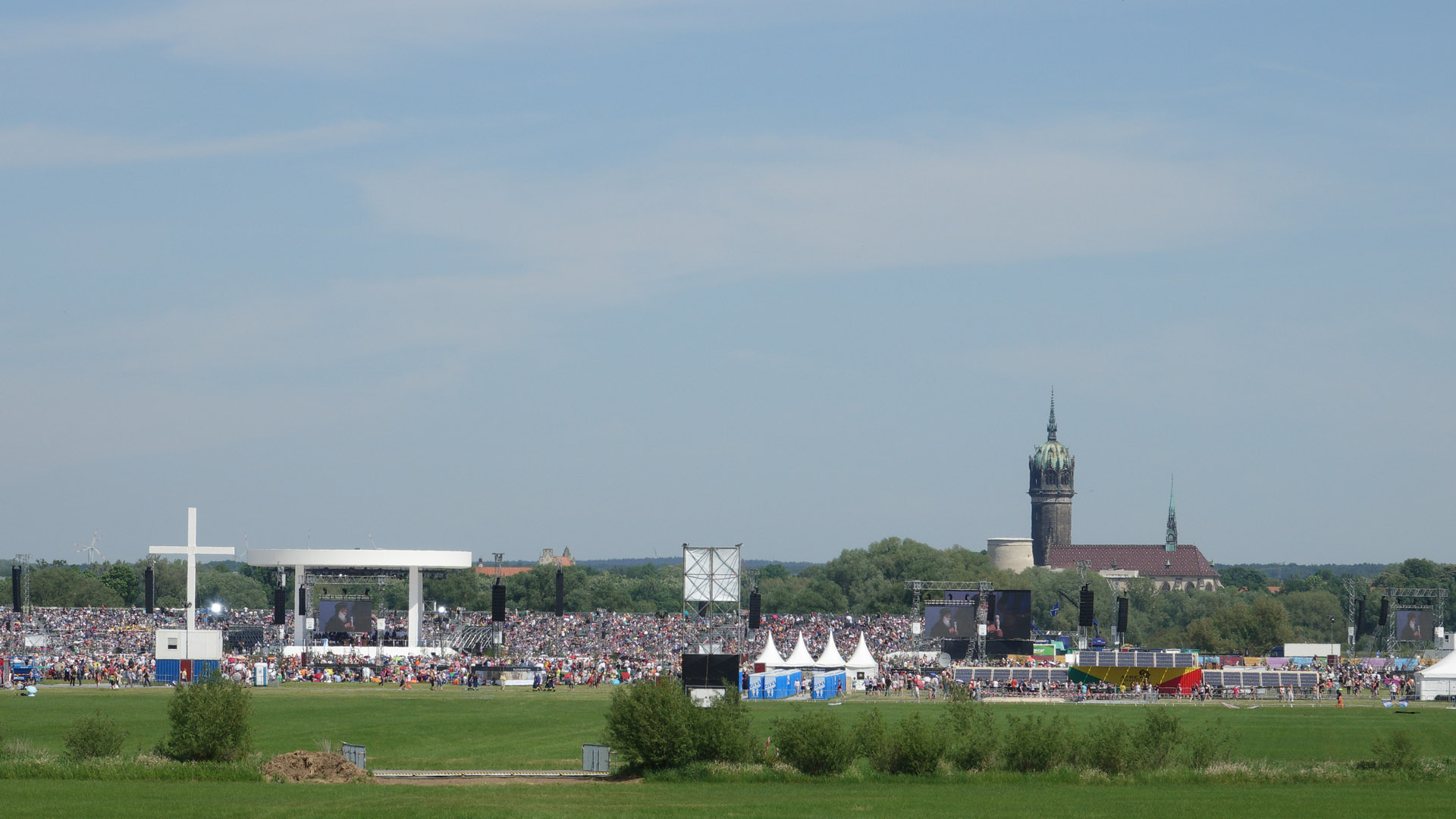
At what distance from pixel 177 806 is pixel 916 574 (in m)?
157

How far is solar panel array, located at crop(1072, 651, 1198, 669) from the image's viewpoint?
3046 inches

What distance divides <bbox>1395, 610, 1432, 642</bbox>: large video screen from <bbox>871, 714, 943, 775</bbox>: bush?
77.7 m

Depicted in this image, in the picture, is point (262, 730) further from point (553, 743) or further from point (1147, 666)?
point (1147, 666)

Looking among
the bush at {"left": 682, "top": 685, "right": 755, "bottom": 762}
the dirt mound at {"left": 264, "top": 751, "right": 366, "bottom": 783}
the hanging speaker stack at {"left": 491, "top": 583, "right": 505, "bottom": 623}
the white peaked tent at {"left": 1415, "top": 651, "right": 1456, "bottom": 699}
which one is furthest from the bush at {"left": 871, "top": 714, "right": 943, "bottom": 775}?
the hanging speaker stack at {"left": 491, "top": 583, "right": 505, "bottom": 623}

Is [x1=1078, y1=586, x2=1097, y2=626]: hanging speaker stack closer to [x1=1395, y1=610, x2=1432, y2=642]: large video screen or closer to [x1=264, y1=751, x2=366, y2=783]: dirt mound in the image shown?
[x1=1395, y1=610, x2=1432, y2=642]: large video screen

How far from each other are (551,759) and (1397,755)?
20690 mm

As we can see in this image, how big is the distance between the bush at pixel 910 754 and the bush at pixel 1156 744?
4.55 m

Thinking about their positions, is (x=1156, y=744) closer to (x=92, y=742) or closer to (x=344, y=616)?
(x=92, y=742)

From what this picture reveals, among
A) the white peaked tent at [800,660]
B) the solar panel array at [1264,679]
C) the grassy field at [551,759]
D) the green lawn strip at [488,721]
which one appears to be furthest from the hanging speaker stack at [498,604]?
the solar panel array at [1264,679]

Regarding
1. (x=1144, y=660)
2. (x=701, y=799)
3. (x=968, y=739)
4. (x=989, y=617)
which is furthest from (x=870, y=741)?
(x=989, y=617)

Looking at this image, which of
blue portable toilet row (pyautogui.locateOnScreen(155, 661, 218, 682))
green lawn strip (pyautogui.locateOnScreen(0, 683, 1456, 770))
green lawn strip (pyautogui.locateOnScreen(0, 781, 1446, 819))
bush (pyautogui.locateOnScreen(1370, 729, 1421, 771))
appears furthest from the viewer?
blue portable toilet row (pyautogui.locateOnScreen(155, 661, 218, 682))

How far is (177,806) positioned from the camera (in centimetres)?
2967

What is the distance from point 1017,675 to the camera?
257ft

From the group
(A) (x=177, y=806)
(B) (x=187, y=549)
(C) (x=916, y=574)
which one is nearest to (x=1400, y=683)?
(B) (x=187, y=549)
